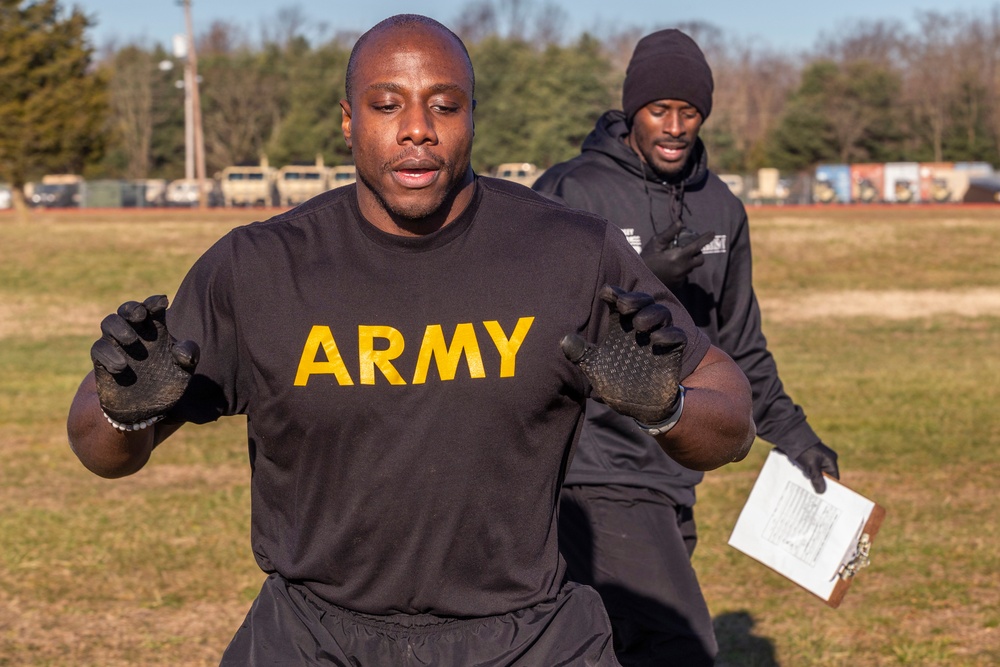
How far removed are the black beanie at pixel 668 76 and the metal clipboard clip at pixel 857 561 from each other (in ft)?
5.40

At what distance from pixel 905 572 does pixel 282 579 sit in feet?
18.0

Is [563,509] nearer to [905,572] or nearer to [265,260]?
[265,260]

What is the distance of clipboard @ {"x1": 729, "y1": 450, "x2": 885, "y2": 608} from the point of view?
15.7 feet

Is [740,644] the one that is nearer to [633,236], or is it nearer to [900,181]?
[633,236]

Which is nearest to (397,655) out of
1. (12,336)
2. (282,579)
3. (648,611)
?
(282,579)

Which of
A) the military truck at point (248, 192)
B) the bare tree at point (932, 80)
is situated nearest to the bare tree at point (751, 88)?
the bare tree at point (932, 80)

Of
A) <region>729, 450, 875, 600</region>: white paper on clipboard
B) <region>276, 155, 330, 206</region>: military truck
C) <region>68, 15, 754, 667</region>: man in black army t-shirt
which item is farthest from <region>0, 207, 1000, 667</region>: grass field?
<region>276, 155, 330, 206</region>: military truck

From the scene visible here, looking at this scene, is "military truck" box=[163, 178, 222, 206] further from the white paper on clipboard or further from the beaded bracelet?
the beaded bracelet

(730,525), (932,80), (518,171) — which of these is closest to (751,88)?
(932,80)

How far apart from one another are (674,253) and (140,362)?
2.42 meters

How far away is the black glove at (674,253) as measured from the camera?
15.1 feet

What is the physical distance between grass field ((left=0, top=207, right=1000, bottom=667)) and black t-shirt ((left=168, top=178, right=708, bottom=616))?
3.70 metres

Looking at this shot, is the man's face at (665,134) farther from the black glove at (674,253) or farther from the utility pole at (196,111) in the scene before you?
the utility pole at (196,111)

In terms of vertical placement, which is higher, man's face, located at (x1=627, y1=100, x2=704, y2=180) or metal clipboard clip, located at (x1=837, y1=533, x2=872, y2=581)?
man's face, located at (x1=627, y1=100, x2=704, y2=180)
